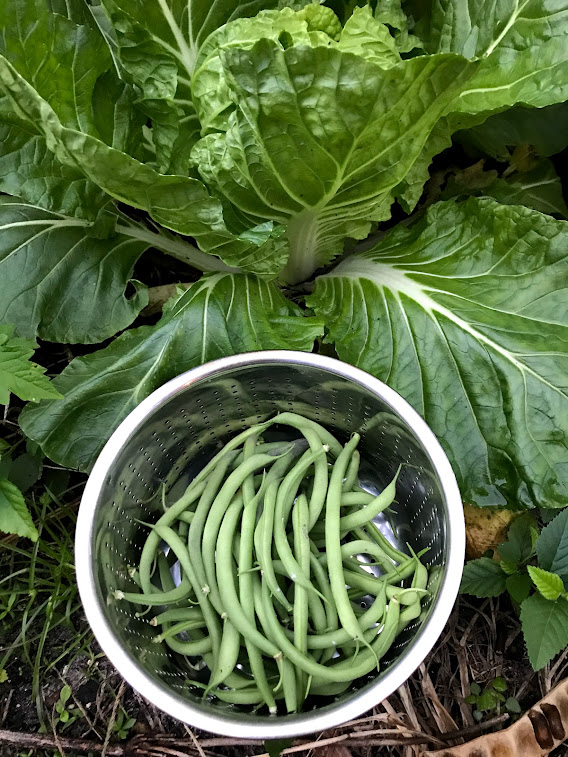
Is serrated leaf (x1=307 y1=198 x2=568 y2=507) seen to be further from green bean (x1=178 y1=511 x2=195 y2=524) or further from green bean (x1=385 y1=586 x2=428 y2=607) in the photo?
green bean (x1=178 y1=511 x2=195 y2=524)

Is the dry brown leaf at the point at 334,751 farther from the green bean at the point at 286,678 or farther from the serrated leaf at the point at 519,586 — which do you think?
the serrated leaf at the point at 519,586

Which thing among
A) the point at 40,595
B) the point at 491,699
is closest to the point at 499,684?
the point at 491,699

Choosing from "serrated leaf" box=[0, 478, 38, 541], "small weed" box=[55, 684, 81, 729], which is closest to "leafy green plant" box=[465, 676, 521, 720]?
"small weed" box=[55, 684, 81, 729]

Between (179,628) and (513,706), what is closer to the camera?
(179,628)

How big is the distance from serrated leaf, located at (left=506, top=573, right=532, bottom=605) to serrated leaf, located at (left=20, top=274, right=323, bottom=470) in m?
0.63

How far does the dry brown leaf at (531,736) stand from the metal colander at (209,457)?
15.1 inches

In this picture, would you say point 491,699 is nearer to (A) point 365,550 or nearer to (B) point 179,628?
(A) point 365,550

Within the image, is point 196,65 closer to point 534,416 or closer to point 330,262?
point 330,262

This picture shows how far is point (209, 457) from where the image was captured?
1336 mm

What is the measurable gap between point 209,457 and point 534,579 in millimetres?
667

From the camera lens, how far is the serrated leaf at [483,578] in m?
1.29

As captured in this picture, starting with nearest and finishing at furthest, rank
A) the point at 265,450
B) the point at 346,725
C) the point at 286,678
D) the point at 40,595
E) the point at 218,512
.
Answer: the point at 286,678
the point at 218,512
the point at 265,450
the point at 346,725
the point at 40,595

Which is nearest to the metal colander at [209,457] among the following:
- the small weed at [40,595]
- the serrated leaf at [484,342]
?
the serrated leaf at [484,342]

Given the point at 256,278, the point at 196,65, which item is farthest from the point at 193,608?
the point at 196,65
